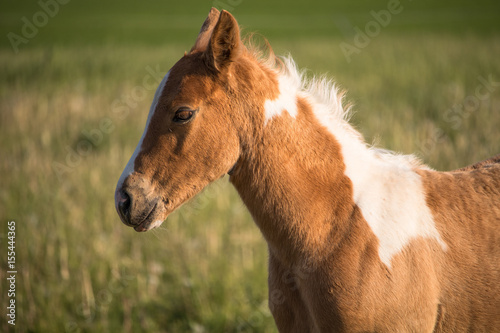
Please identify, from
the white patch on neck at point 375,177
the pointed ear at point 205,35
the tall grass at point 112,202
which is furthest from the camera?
the tall grass at point 112,202

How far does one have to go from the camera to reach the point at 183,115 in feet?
8.20

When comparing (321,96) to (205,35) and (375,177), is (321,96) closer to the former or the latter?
(375,177)

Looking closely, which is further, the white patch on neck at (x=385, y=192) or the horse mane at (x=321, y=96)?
the horse mane at (x=321, y=96)

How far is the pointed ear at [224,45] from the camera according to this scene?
96.7 inches

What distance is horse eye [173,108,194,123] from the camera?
250 centimetres

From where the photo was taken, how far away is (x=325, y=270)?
2.45 m

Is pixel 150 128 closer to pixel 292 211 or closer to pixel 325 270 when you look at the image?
pixel 292 211

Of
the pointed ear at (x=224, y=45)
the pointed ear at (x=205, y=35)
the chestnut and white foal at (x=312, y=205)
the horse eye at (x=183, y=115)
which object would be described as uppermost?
the pointed ear at (x=205, y=35)

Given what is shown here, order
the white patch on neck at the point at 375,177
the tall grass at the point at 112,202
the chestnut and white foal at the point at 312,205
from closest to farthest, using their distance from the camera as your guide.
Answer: the chestnut and white foal at the point at 312,205
the white patch on neck at the point at 375,177
the tall grass at the point at 112,202

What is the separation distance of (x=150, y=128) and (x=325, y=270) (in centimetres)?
127

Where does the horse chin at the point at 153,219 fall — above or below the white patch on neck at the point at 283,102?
below

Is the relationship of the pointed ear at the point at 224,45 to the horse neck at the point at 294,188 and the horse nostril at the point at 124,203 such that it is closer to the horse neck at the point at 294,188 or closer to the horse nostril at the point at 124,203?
the horse neck at the point at 294,188

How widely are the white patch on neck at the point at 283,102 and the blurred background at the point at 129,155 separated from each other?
696 mm

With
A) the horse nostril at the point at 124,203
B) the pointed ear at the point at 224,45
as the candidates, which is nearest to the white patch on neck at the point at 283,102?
the pointed ear at the point at 224,45
